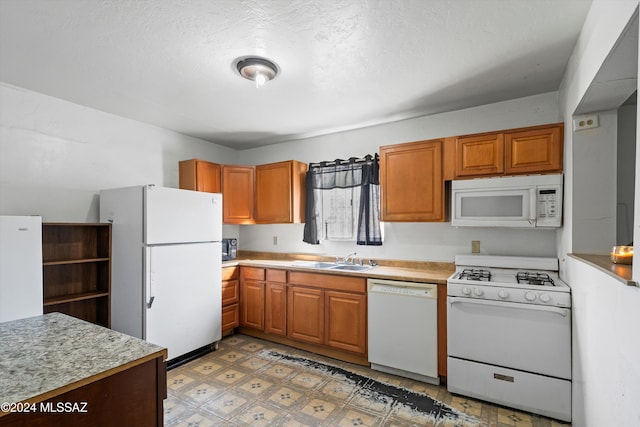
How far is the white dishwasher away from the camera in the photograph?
2.54m

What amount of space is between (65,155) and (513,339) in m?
3.97

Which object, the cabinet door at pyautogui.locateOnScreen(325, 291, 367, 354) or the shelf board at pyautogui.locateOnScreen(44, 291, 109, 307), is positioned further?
the cabinet door at pyautogui.locateOnScreen(325, 291, 367, 354)

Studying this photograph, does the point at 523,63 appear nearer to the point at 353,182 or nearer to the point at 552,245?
the point at 552,245

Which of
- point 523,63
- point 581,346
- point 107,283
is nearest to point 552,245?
point 581,346

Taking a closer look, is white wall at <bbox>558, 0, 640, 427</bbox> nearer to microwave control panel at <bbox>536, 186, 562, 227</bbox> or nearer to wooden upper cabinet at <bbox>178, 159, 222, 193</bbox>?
microwave control panel at <bbox>536, 186, 562, 227</bbox>

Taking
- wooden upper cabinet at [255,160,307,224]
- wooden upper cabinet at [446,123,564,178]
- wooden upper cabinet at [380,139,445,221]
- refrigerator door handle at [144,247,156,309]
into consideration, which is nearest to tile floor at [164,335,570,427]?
refrigerator door handle at [144,247,156,309]

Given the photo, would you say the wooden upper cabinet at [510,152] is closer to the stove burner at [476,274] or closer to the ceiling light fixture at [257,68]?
the stove burner at [476,274]

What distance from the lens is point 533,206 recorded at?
2387 mm

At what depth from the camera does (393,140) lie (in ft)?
11.1

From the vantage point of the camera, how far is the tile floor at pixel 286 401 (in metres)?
2.09

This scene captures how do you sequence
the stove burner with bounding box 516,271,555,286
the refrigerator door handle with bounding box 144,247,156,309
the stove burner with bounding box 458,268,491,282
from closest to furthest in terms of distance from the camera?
the stove burner with bounding box 516,271,555,286 < the stove burner with bounding box 458,268,491,282 < the refrigerator door handle with bounding box 144,247,156,309

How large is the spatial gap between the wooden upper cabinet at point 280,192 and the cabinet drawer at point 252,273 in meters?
0.64

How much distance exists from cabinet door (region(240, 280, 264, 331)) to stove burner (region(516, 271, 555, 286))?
8.09 feet

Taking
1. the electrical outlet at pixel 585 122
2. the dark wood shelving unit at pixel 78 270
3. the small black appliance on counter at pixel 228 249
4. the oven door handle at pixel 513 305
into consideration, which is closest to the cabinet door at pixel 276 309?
the small black appliance on counter at pixel 228 249
